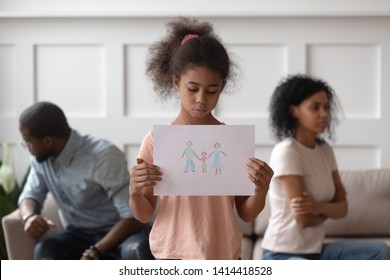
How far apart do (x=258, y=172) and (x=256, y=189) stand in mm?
35

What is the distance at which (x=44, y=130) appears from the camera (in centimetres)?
147

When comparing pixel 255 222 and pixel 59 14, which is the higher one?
pixel 59 14

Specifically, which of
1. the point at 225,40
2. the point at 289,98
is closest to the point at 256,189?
the point at 289,98

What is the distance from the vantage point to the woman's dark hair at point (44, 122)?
146 centimetres

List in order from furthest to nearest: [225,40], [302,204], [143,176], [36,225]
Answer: [225,40]
[36,225]
[302,204]
[143,176]

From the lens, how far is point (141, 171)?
2.88 ft

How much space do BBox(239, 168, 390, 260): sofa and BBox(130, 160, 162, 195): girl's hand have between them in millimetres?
950

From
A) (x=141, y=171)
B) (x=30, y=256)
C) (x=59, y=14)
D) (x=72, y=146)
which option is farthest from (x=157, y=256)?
(x=59, y=14)

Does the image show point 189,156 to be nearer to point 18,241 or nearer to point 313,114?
point 313,114

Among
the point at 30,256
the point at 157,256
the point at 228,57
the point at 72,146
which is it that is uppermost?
the point at 228,57

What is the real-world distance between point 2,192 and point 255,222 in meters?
0.71

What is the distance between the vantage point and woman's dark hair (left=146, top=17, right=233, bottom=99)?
0.89 metres
